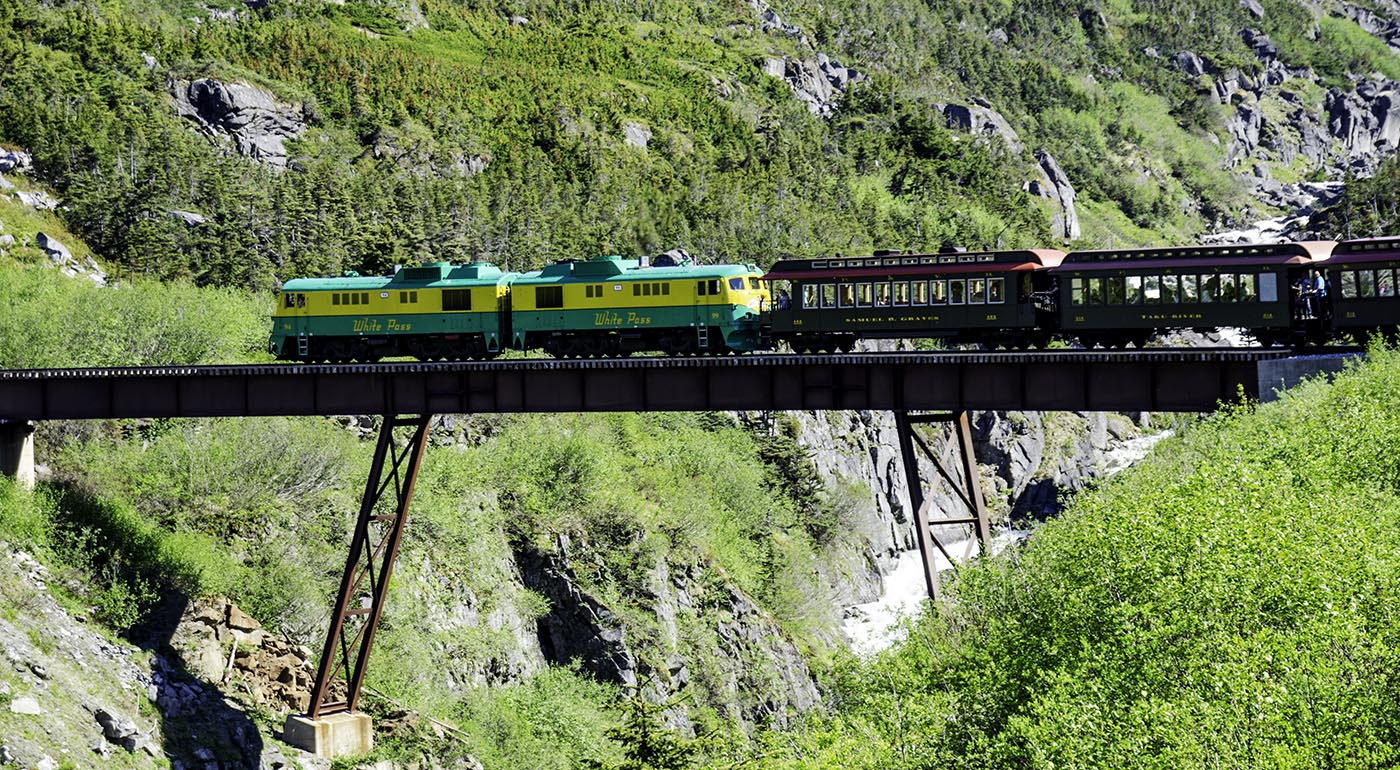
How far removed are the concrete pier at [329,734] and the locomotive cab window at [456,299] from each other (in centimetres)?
1453

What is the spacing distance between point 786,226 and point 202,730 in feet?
334

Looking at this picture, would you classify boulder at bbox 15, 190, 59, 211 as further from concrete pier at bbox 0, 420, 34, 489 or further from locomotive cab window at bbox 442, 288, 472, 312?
locomotive cab window at bbox 442, 288, 472, 312

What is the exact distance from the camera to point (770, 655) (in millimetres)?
68812

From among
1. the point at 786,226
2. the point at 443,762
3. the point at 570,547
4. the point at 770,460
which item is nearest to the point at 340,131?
the point at 786,226

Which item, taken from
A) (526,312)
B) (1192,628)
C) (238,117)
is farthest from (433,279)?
(238,117)

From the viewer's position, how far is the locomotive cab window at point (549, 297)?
159ft

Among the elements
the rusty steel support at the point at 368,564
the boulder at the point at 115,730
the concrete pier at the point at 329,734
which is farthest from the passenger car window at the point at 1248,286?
the boulder at the point at 115,730

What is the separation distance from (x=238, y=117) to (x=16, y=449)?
8232 cm

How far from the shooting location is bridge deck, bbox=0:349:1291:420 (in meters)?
35.5

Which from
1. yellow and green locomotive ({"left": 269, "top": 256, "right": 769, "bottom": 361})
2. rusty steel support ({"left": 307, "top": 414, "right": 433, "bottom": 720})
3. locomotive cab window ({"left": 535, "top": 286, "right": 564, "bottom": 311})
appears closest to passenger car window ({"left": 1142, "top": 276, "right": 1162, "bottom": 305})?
yellow and green locomotive ({"left": 269, "top": 256, "right": 769, "bottom": 361})

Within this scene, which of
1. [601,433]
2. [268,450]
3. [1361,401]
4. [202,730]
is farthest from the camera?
[601,433]

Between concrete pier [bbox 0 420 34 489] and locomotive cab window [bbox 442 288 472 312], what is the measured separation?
562 inches

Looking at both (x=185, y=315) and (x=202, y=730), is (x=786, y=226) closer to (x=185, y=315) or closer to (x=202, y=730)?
(x=185, y=315)

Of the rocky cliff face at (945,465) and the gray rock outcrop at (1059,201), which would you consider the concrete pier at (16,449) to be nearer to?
the rocky cliff face at (945,465)
